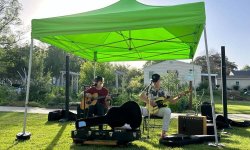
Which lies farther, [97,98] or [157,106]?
[97,98]

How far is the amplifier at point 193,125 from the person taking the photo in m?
6.91

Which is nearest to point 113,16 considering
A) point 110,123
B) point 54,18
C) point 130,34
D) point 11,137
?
point 54,18

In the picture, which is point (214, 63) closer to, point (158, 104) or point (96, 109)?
point (96, 109)

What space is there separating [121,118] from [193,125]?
193 cm

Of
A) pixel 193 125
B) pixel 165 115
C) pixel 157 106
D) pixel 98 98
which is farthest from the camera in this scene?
pixel 98 98

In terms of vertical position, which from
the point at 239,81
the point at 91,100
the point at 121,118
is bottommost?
the point at 121,118

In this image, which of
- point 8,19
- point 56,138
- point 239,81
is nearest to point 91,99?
point 56,138

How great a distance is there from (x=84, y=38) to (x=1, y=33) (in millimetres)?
31156

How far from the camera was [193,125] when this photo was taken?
7102 millimetres

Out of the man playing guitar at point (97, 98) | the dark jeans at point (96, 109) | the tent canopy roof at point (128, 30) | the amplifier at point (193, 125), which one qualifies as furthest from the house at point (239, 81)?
the dark jeans at point (96, 109)

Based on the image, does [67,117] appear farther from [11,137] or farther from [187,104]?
[187,104]

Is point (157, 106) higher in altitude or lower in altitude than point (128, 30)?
lower

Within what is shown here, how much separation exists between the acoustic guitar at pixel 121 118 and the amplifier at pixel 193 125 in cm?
160

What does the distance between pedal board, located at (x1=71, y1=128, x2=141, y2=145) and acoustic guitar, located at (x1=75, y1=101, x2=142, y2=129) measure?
0.51ft
